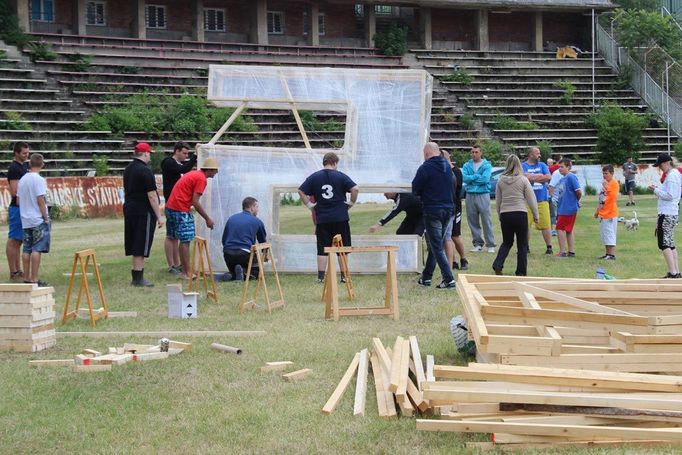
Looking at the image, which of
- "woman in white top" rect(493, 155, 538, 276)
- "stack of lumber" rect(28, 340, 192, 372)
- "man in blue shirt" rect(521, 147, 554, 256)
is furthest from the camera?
"man in blue shirt" rect(521, 147, 554, 256)

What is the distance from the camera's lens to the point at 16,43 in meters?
38.4

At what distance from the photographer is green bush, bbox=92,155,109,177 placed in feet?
104

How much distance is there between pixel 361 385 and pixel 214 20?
4129 centimetres

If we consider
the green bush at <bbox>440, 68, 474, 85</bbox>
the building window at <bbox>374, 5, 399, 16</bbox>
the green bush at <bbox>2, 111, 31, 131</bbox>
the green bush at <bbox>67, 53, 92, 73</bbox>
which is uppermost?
the building window at <bbox>374, 5, 399, 16</bbox>

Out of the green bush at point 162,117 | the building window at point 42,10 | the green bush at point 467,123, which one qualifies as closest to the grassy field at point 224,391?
the green bush at point 162,117

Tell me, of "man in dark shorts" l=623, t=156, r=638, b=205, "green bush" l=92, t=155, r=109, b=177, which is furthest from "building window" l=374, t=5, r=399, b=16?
"green bush" l=92, t=155, r=109, b=177

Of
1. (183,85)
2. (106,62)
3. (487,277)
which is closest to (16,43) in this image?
(106,62)

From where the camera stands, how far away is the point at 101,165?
105 ft

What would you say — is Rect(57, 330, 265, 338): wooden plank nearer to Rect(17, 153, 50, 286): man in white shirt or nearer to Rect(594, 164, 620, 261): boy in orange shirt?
Rect(17, 153, 50, 286): man in white shirt

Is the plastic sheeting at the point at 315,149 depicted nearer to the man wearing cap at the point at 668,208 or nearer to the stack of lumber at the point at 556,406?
the man wearing cap at the point at 668,208

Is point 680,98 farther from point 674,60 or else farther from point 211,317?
point 211,317

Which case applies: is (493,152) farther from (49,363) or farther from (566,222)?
(49,363)

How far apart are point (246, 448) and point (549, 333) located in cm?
250

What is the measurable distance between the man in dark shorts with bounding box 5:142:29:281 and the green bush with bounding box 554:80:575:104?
33876 millimetres
